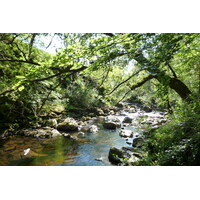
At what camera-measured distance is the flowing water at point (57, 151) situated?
12.4 feet

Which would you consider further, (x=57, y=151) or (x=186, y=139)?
(x=57, y=151)

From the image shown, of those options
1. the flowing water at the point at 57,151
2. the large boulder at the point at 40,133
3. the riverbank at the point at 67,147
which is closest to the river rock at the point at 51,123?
the riverbank at the point at 67,147

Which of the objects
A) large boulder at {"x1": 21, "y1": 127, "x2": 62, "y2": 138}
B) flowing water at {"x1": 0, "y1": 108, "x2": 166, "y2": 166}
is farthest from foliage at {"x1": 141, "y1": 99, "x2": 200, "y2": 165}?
large boulder at {"x1": 21, "y1": 127, "x2": 62, "y2": 138}

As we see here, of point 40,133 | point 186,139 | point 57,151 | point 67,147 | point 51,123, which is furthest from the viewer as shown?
point 51,123

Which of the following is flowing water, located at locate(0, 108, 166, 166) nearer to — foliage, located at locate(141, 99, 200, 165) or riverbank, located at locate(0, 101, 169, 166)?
riverbank, located at locate(0, 101, 169, 166)

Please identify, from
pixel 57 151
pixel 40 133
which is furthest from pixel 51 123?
pixel 57 151

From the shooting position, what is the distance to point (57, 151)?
450cm

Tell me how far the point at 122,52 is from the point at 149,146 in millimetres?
2198

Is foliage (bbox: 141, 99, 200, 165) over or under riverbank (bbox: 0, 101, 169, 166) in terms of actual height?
over

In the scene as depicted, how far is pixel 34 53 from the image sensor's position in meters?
3.69

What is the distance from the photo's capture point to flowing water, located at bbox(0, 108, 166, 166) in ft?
12.4

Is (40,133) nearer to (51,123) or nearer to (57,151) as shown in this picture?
(51,123)
